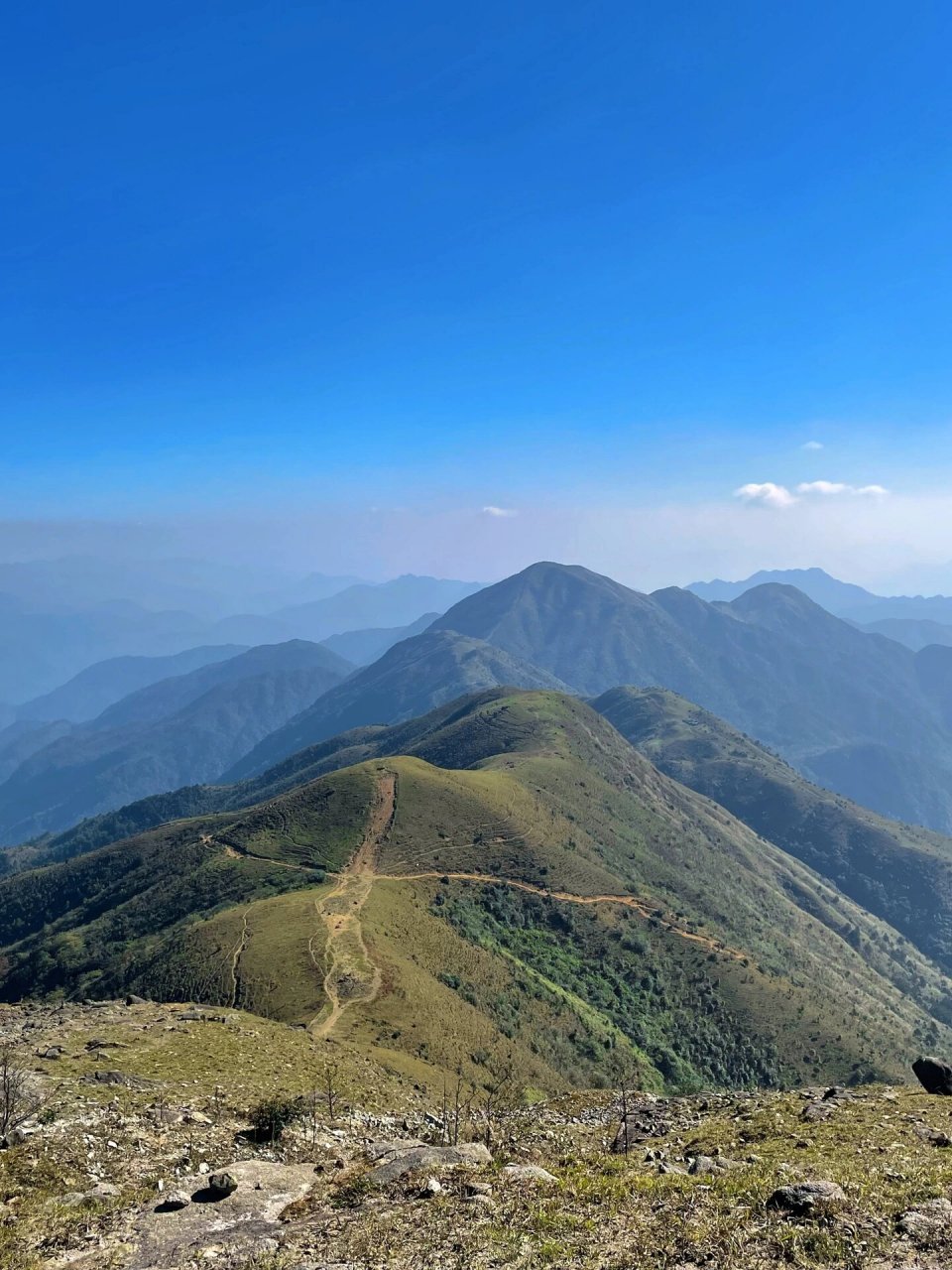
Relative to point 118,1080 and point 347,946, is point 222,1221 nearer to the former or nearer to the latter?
point 118,1080

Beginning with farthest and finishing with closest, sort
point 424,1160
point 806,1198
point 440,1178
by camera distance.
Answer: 1. point 424,1160
2. point 440,1178
3. point 806,1198

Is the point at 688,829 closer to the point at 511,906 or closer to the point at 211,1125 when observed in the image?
the point at 511,906

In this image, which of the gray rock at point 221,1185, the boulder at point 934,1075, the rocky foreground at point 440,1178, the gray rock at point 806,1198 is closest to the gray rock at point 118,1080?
the rocky foreground at point 440,1178

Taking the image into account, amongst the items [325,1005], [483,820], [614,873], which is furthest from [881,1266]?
[614,873]

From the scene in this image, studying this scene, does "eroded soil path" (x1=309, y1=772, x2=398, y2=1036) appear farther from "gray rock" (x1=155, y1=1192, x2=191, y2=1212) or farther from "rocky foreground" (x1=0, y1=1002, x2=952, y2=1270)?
"gray rock" (x1=155, y1=1192, x2=191, y2=1212)

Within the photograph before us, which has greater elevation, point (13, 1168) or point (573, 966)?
point (13, 1168)

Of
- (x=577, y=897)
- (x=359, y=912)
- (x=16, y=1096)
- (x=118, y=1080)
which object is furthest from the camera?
(x=577, y=897)

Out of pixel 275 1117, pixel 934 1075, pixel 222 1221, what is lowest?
pixel 934 1075

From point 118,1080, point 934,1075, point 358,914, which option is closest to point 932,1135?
point 934,1075
